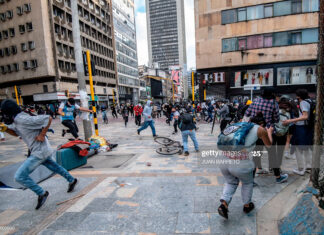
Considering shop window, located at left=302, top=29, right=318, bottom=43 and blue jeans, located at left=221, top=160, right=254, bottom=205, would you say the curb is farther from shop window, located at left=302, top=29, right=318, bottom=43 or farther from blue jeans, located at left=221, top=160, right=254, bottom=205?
shop window, located at left=302, top=29, right=318, bottom=43

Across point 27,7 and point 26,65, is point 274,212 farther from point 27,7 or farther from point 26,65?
point 27,7

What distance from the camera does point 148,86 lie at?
277 ft

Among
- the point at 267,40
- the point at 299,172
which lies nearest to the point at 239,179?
the point at 299,172

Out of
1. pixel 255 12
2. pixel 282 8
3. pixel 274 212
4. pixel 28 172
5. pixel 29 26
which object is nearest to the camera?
pixel 274 212

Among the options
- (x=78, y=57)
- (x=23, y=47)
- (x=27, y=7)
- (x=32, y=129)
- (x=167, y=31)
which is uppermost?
(x=167, y=31)

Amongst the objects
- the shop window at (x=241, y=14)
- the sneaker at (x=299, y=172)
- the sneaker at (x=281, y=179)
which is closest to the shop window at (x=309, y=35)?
the shop window at (x=241, y=14)

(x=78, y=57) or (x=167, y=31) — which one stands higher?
(x=167, y=31)

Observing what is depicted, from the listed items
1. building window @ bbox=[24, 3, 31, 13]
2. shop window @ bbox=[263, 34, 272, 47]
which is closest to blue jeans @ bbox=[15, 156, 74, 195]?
shop window @ bbox=[263, 34, 272, 47]

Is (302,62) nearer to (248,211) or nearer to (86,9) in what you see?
(248,211)

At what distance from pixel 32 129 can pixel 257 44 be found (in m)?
25.4

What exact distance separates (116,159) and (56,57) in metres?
35.9

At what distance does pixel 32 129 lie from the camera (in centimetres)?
335

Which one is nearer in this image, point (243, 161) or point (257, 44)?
point (243, 161)

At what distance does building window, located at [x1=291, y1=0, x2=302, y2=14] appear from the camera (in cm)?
2148
